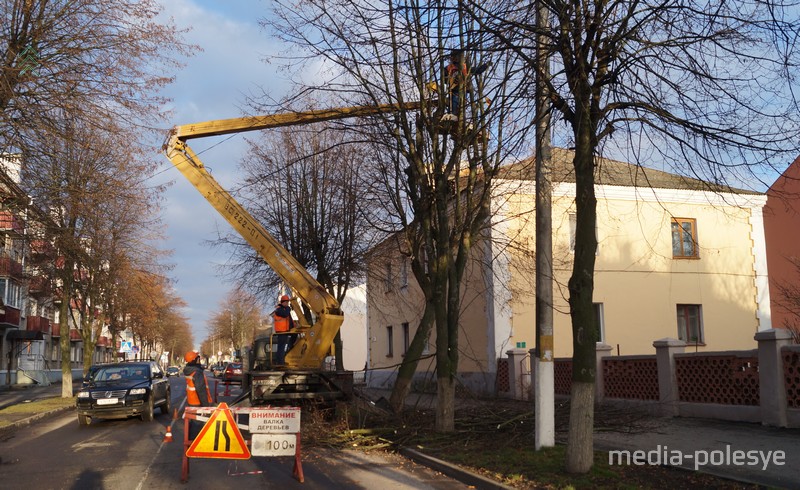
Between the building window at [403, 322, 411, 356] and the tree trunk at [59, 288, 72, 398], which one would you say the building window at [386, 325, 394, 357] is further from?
the tree trunk at [59, 288, 72, 398]

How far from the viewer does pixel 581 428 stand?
7.74 m

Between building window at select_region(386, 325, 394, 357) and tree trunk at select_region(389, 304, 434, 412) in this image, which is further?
building window at select_region(386, 325, 394, 357)

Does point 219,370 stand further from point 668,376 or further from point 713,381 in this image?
point 713,381

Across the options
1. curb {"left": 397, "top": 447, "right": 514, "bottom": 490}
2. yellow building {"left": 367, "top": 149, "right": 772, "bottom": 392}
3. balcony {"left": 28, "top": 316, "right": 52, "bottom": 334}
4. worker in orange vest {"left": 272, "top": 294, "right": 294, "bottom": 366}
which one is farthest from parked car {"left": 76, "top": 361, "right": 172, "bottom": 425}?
balcony {"left": 28, "top": 316, "right": 52, "bottom": 334}

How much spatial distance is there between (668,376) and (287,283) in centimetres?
869

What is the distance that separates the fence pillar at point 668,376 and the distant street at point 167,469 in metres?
6.46

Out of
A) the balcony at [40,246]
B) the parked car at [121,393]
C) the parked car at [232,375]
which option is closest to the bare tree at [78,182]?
the balcony at [40,246]

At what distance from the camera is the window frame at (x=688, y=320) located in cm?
2409

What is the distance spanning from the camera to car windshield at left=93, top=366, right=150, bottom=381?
60.4 feet

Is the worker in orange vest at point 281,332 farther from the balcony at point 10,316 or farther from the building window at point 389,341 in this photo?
the balcony at point 10,316

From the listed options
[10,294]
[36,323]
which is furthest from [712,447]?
[36,323]

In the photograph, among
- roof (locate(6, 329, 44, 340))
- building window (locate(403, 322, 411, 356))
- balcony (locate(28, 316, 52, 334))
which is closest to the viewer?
building window (locate(403, 322, 411, 356))

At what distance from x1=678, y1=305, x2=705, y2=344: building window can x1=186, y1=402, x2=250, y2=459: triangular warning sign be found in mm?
19570

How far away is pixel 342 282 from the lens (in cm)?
2458
